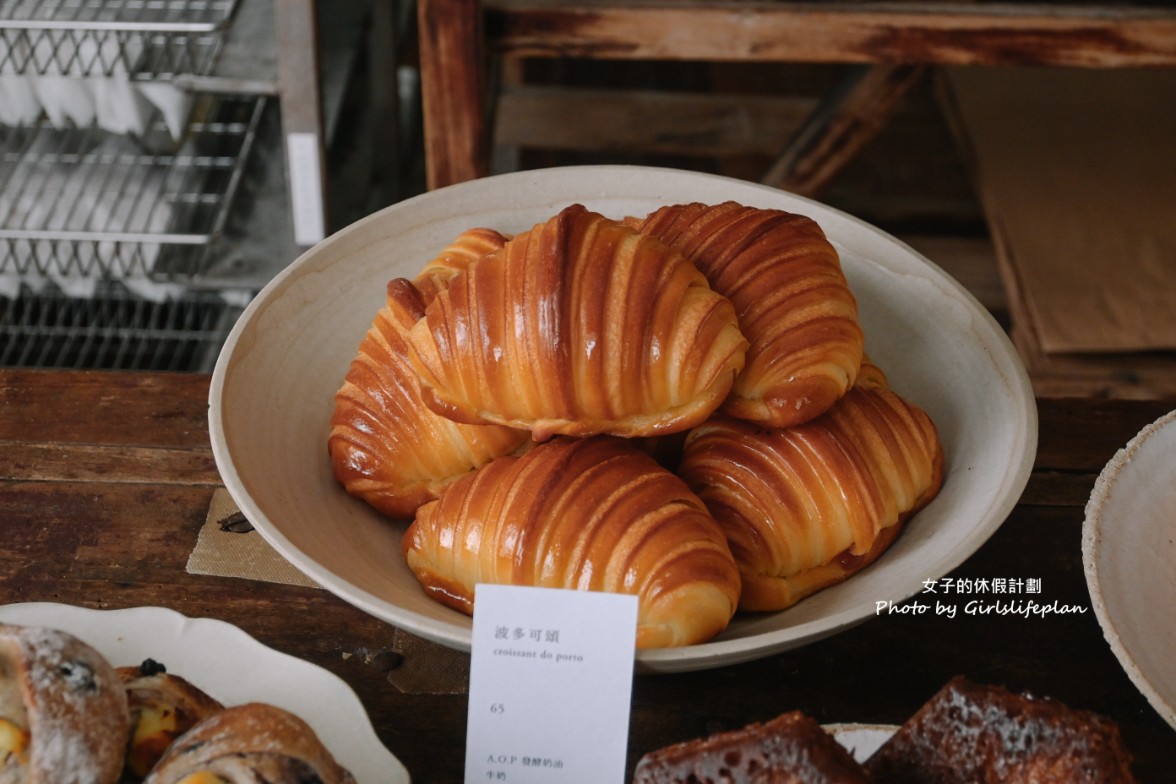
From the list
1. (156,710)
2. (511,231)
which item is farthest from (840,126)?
(156,710)

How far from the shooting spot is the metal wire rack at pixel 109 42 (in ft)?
5.38

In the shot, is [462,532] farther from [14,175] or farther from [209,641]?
[14,175]

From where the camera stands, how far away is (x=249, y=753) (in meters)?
0.68

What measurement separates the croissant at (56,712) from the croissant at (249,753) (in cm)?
4

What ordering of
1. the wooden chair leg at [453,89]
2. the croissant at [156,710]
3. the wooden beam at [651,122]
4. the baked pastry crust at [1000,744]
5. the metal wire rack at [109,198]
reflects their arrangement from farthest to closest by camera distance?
the wooden beam at [651,122], the metal wire rack at [109,198], the wooden chair leg at [453,89], the croissant at [156,710], the baked pastry crust at [1000,744]

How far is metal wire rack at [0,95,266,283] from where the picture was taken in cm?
177

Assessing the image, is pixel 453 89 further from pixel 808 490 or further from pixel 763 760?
pixel 763 760

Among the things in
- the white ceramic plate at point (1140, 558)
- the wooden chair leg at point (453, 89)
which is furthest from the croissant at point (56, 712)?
the wooden chair leg at point (453, 89)

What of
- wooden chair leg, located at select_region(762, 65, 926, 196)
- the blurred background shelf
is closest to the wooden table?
the blurred background shelf

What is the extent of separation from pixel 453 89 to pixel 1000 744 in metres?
1.19

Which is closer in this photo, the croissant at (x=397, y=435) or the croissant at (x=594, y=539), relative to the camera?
the croissant at (x=594, y=539)

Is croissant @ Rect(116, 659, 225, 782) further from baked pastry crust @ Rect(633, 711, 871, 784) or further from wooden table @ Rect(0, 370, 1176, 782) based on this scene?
baked pastry crust @ Rect(633, 711, 871, 784)

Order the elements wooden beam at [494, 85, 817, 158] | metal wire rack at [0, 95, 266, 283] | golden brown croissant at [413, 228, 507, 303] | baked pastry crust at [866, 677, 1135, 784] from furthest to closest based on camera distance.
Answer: wooden beam at [494, 85, 817, 158] < metal wire rack at [0, 95, 266, 283] < golden brown croissant at [413, 228, 507, 303] < baked pastry crust at [866, 677, 1135, 784]

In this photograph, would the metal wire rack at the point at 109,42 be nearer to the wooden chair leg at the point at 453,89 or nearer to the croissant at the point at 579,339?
the wooden chair leg at the point at 453,89
